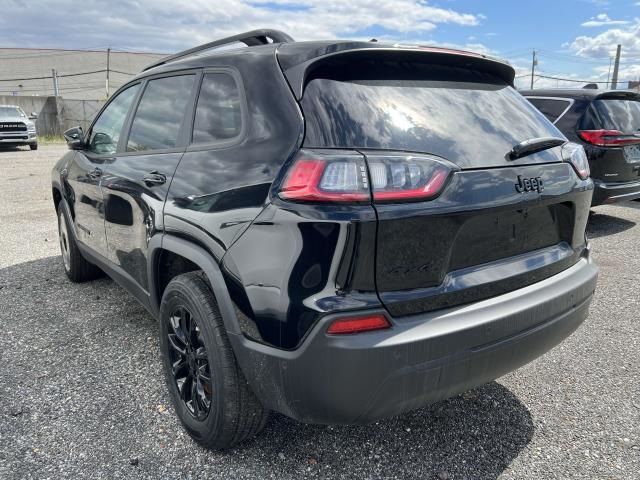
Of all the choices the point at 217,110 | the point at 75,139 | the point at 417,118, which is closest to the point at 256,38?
the point at 217,110

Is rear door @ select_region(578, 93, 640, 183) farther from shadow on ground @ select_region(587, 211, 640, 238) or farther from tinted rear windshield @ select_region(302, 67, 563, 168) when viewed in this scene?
tinted rear windshield @ select_region(302, 67, 563, 168)

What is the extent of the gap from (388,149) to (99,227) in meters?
2.44

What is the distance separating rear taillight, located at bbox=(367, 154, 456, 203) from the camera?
1.76m

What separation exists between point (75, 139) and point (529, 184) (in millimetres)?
3348

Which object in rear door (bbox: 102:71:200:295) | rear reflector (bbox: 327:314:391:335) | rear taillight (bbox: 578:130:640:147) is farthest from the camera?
rear taillight (bbox: 578:130:640:147)

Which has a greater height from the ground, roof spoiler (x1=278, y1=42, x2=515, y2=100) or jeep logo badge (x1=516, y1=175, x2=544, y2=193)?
roof spoiler (x1=278, y1=42, x2=515, y2=100)

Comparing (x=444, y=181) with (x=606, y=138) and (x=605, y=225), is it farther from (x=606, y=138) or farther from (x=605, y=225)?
(x=605, y=225)

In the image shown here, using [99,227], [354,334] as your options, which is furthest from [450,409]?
[99,227]

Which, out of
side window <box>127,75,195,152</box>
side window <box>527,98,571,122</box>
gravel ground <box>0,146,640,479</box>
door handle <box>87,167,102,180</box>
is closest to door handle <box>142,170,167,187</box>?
side window <box>127,75,195,152</box>

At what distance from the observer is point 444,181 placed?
6.07 ft

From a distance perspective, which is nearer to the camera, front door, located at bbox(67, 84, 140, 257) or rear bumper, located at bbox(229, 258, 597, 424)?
rear bumper, located at bbox(229, 258, 597, 424)

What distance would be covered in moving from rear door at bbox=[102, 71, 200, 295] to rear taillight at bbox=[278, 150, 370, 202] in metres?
0.93

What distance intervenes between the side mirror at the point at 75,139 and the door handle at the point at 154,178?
153cm

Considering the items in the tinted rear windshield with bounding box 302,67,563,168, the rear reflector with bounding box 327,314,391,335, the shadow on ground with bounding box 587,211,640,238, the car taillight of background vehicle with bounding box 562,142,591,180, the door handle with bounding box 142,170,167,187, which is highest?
the tinted rear windshield with bounding box 302,67,563,168
